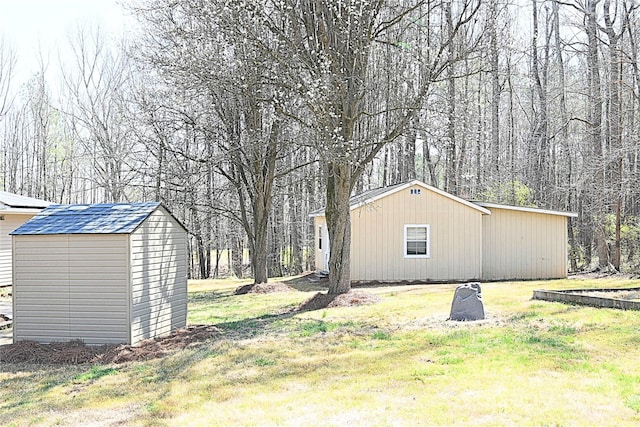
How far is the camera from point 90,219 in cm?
930

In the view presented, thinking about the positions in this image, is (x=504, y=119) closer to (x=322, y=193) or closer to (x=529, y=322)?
(x=322, y=193)

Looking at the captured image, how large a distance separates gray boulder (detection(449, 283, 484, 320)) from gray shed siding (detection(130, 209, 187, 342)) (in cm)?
437

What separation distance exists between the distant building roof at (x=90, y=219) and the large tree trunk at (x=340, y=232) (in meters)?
4.35

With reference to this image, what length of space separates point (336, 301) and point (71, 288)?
535cm

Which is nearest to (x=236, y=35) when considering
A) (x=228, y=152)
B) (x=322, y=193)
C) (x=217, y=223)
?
(x=228, y=152)

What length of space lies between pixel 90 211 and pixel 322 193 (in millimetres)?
17252

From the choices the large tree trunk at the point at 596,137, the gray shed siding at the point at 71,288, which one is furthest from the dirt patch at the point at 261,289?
the large tree trunk at the point at 596,137

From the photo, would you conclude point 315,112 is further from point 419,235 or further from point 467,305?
point 419,235

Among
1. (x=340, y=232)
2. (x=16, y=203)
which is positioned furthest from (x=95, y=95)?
(x=340, y=232)

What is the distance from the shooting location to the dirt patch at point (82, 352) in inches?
331

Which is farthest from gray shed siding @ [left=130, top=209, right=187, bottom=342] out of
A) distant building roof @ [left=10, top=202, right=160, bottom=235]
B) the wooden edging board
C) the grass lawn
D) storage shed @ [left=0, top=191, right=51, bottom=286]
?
storage shed @ [left=0, top=191, right=51, bottom=286]

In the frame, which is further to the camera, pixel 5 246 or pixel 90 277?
pixel 5 246

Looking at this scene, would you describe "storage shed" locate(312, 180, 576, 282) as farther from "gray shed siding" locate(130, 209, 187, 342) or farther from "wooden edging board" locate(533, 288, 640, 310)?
"gray shed siding" locate(130, 209, 187, 342)

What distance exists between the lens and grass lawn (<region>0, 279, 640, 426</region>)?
5793 mm
